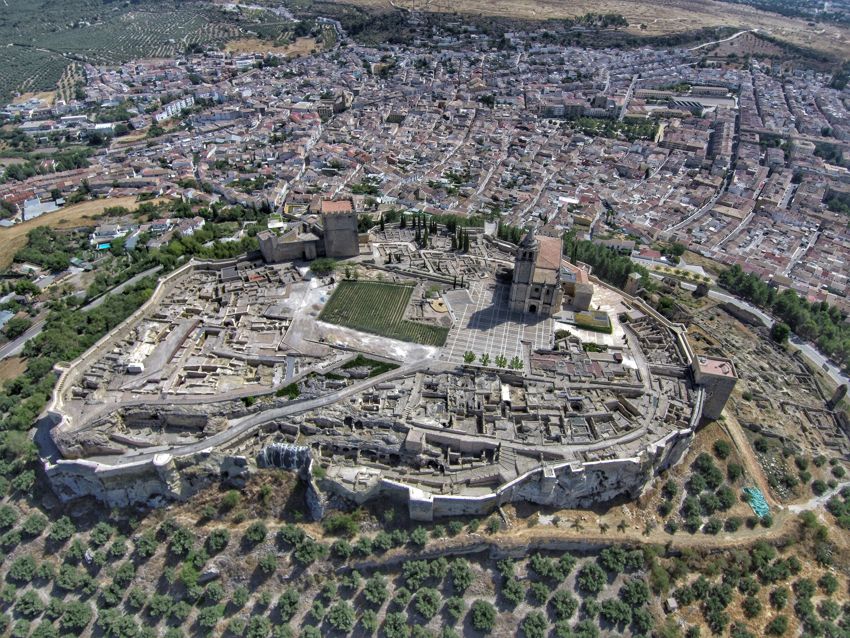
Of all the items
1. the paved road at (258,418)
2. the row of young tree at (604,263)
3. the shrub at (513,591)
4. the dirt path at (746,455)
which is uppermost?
the row of young tree at (604,263)

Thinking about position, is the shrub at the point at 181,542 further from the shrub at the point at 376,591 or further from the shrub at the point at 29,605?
the shrub at the point at 376,591

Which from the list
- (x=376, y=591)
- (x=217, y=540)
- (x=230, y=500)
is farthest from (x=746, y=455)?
(x=217, y=540)

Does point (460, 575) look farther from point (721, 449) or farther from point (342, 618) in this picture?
point (721, 449)

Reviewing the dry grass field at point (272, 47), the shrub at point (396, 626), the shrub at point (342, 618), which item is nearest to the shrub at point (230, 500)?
the shrub at point (342, 618)

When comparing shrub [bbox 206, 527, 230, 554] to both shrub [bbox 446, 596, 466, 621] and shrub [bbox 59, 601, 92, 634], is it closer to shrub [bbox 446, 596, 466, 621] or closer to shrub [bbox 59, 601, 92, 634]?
shrub [bbox 59, 601, 92, 634]

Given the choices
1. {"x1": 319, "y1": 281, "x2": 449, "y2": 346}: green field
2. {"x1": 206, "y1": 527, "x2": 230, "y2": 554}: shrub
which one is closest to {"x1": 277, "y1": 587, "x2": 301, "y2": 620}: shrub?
{"x1": 206, "y1": 527, "x2": 230, "y2": 554}: shrub

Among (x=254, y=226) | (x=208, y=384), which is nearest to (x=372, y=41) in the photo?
(x=254, y=226)
